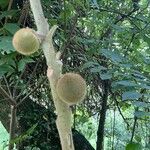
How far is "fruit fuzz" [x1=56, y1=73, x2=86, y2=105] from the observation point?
0.57 metres

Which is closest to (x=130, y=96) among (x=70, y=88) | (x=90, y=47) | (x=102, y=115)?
(x=70, y=88)

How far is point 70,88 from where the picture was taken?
633 millimetres

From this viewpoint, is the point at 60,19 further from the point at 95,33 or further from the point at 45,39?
the point at 45,39

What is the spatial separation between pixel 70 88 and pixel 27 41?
113 mm

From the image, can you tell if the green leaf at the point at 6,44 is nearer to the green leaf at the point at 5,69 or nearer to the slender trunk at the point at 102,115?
the green leaf at the point at 5,69

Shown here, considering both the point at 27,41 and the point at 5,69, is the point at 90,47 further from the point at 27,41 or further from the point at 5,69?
the point at 27,41

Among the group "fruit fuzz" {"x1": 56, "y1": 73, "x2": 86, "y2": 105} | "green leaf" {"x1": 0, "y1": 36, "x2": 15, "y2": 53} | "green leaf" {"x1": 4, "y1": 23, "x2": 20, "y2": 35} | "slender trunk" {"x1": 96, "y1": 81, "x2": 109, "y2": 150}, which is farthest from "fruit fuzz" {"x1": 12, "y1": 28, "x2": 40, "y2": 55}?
"slender trunk" {"x1": 96, "y1": 81, "x2": 109, "y2": 150}

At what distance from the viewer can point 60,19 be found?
1614 mm

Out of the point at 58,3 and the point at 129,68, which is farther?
the point at 58,3

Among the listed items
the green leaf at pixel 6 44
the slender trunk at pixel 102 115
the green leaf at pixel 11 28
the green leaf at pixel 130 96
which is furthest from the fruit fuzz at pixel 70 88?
the slender trunk at pixel 102 115

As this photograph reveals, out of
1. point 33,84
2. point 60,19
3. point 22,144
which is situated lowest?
point 22,144

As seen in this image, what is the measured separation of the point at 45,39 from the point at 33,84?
3.96ft

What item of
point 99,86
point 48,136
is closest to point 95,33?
point 99,86

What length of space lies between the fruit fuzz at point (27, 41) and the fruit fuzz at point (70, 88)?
0.08m
